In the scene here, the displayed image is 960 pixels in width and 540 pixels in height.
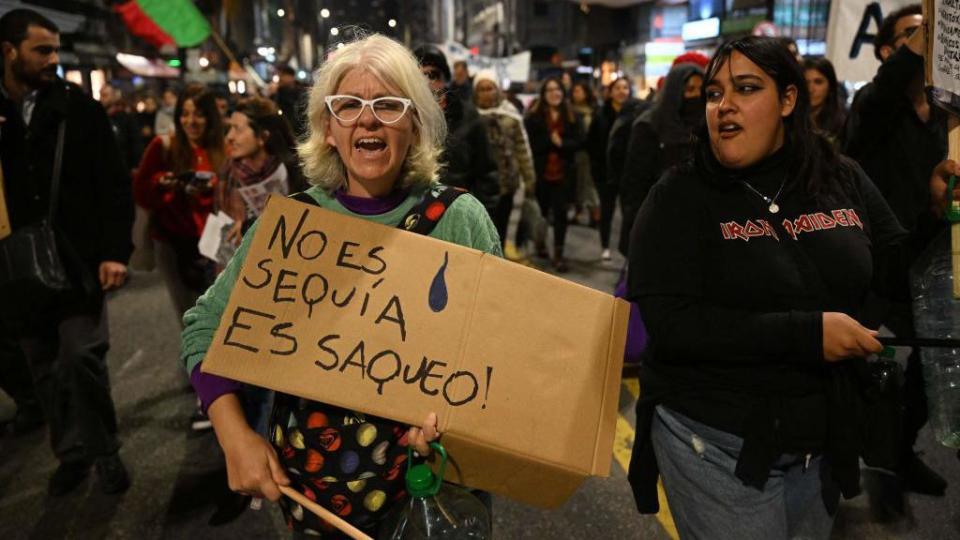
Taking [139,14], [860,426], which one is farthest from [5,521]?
[139,14]

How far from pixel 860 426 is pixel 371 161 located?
1.38 m

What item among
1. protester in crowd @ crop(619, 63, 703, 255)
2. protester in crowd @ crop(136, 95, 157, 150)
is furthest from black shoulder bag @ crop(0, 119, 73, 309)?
protester in crowd @ crop(136, 95, 157, 150)

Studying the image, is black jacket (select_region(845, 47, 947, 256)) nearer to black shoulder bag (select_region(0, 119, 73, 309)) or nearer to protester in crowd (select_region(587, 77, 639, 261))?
black shoulder bag (select_region(0, 119, 73, 309))

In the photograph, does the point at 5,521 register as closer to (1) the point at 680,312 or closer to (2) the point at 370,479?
(2) the point at 370,479

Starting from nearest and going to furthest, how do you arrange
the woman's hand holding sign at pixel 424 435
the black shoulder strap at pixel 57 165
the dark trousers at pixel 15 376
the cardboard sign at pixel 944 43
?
the woman's hand holding sign at pixel 424 435
the cardboard sign at pixel 944 43
the black shoulder strap at pixel 57 165
the dark trousers at pixel 15 376

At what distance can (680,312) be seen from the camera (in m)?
1.73

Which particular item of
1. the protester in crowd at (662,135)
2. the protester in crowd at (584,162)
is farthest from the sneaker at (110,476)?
the protester in crowd at (584,162)

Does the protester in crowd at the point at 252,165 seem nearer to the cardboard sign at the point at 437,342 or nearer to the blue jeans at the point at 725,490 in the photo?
the cardboard sign at the point at 437,342

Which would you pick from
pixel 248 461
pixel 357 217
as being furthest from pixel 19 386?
pixel 357 217

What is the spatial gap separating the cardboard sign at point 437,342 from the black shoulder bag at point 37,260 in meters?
2.25

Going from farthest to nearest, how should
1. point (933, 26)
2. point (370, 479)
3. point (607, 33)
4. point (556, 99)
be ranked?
1. point (607, 33)
2. point (556, 99)
3. point (933, 26)
4. point (370, 479)

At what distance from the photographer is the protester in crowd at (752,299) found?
172cm

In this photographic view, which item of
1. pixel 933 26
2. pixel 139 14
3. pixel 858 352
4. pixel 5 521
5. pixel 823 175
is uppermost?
pixel 139 14

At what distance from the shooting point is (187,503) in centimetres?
348
